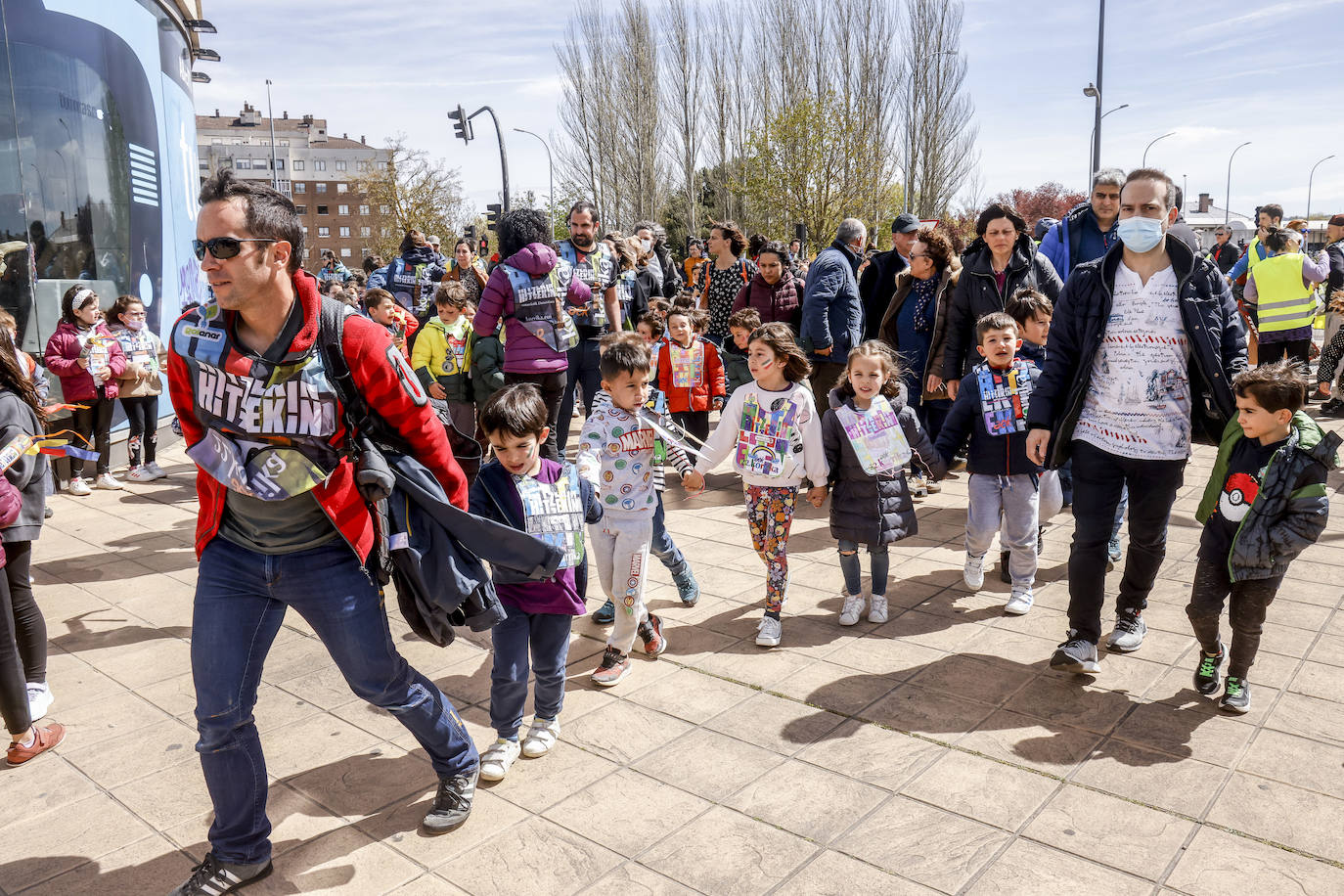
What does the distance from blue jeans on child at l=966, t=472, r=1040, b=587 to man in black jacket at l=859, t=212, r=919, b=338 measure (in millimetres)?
3512

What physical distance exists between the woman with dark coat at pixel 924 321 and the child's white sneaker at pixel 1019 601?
2.06m

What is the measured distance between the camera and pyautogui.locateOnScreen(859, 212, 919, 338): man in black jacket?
859 centimetres

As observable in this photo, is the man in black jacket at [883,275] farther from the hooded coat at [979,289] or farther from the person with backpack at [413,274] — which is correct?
the person with backpack at [413,274]

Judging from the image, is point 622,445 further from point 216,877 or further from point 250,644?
point 216,877

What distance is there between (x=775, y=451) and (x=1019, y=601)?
1531 mm

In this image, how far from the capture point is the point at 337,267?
15219mm

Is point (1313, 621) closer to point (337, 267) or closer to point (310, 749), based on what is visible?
point (310, 749)

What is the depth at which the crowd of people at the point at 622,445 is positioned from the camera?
280cm

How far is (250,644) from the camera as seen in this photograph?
286 cm

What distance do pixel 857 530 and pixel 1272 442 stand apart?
5.87 feet

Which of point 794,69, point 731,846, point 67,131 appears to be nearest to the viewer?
point 731,846

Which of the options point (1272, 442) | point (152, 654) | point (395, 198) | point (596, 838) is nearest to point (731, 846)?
point (596, 838)

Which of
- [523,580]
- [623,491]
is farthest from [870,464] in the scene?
[523,580]

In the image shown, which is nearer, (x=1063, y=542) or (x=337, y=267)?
(x=1063, y=542)
